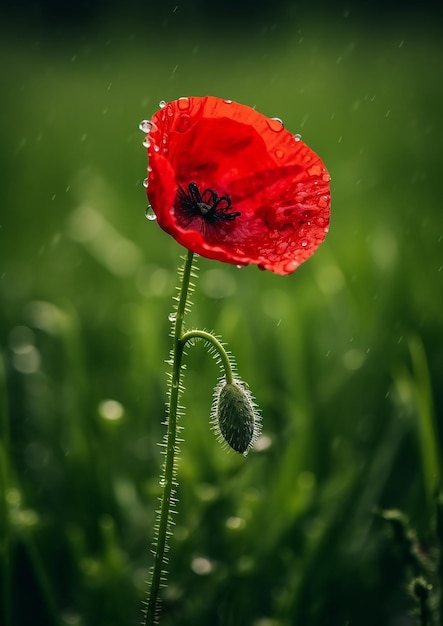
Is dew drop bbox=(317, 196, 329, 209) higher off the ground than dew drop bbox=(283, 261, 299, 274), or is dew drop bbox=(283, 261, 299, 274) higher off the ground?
dew drop bbox=(317, 196, 329, 209)

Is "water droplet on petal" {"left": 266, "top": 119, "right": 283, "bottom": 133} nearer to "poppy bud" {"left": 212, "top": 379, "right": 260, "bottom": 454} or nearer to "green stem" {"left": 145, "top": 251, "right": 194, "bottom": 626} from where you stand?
"green stem" {"left": 145, "top": 251, "right": 194, "bottom": 626}

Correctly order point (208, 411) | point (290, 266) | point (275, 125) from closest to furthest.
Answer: point (290, 266)
point (275, 125)
point (208, 411)

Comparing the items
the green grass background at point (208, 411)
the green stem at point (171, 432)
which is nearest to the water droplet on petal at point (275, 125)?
the green stem at point (171, 432)

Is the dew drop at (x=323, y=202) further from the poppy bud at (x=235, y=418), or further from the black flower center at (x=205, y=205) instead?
the poppy bud at (x=235, y=418)

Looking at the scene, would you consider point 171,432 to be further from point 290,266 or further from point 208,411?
point 208,411

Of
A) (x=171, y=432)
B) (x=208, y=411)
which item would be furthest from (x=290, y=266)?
(x=208, y=411)

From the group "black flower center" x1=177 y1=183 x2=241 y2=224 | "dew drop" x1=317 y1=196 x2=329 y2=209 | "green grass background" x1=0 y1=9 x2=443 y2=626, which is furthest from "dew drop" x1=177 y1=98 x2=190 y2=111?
"green grass background" x1=0 y1=9 x2=443 y2=626

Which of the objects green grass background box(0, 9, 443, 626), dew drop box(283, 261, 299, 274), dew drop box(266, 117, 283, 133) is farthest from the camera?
green grass background box(0, 9, 443, 626)

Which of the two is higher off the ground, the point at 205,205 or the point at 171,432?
the point at 205,205

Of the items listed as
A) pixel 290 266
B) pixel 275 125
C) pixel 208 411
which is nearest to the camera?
pixel 290 266
